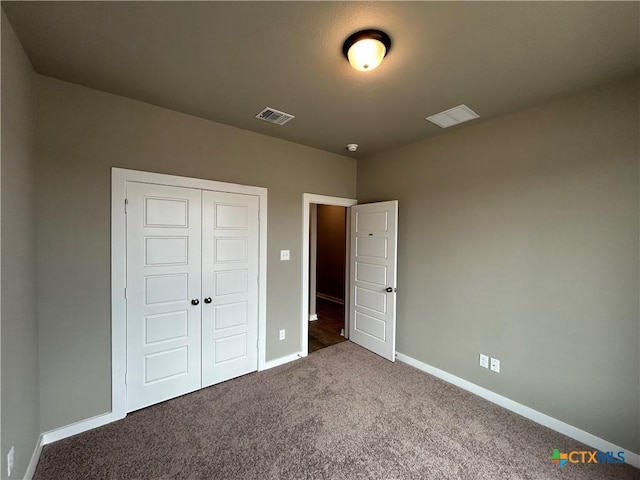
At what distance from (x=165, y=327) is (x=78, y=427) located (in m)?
0.87

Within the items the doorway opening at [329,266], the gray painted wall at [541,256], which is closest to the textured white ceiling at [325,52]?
the gray painted wall at [541,256]

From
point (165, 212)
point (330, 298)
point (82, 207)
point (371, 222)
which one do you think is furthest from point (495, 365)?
point (330, 298)

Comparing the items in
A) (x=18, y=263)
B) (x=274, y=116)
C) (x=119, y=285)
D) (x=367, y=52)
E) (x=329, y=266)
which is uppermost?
(x=274, y=116)

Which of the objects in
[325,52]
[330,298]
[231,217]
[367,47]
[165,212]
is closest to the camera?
[367,47]

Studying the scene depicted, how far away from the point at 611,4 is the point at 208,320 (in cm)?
348

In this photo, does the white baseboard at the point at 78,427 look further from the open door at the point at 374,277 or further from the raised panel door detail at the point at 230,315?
the open door at the point at 374,277

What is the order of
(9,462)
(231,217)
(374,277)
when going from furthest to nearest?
(374,277) → (231,217) → (9,462)

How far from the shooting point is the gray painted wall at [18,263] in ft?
4.51

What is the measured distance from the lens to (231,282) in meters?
2.84

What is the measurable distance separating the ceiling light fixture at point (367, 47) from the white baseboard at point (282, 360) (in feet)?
9.90

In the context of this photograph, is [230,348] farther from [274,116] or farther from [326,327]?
[274,116]

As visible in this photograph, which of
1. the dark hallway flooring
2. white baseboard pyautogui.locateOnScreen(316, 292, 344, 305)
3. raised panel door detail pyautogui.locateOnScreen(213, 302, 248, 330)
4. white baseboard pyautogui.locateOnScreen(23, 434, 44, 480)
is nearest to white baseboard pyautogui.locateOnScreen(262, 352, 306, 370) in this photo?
the dark hallway flooring

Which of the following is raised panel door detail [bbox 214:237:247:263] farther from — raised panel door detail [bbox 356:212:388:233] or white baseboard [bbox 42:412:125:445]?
raised panel door detail [bbox 356:212:388:233]

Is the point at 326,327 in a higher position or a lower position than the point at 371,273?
lower
